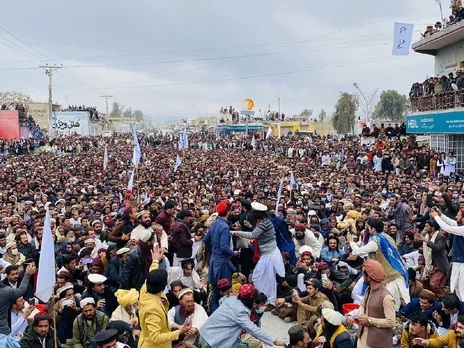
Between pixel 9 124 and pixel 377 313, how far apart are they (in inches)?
1757

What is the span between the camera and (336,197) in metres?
12.8

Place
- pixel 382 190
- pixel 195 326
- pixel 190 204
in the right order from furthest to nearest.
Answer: pixel 382 190
pixel 190 204
pixel 195 326

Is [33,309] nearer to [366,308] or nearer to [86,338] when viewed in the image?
[86,338]

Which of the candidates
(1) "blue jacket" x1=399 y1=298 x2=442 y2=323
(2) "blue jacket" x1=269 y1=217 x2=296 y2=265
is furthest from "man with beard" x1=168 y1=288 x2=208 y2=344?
(2) "blue jacket" x1=269 y1=217 x2=296 y2=265

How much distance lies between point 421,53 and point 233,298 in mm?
23938

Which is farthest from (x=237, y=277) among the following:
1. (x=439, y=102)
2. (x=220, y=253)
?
(x=439, y=102)

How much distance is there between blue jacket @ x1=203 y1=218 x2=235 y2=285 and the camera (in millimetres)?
6086

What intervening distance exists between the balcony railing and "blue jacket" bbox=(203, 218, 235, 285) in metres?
14.8

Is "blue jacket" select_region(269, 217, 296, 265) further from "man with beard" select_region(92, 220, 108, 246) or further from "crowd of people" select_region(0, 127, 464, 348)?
"man with beard" select_region(92, 220, 108, 246)

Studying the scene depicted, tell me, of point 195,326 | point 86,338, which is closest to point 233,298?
point 195,326

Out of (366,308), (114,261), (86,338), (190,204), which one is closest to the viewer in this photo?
(366,308)

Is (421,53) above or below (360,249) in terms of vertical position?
above

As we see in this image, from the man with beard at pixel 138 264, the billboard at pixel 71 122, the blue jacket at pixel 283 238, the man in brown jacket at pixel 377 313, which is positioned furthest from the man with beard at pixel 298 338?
the billboard at pixel 71 122

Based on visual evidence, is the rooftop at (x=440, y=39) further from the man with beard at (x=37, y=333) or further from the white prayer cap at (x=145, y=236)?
the man with beard at (x=37, y=333)
